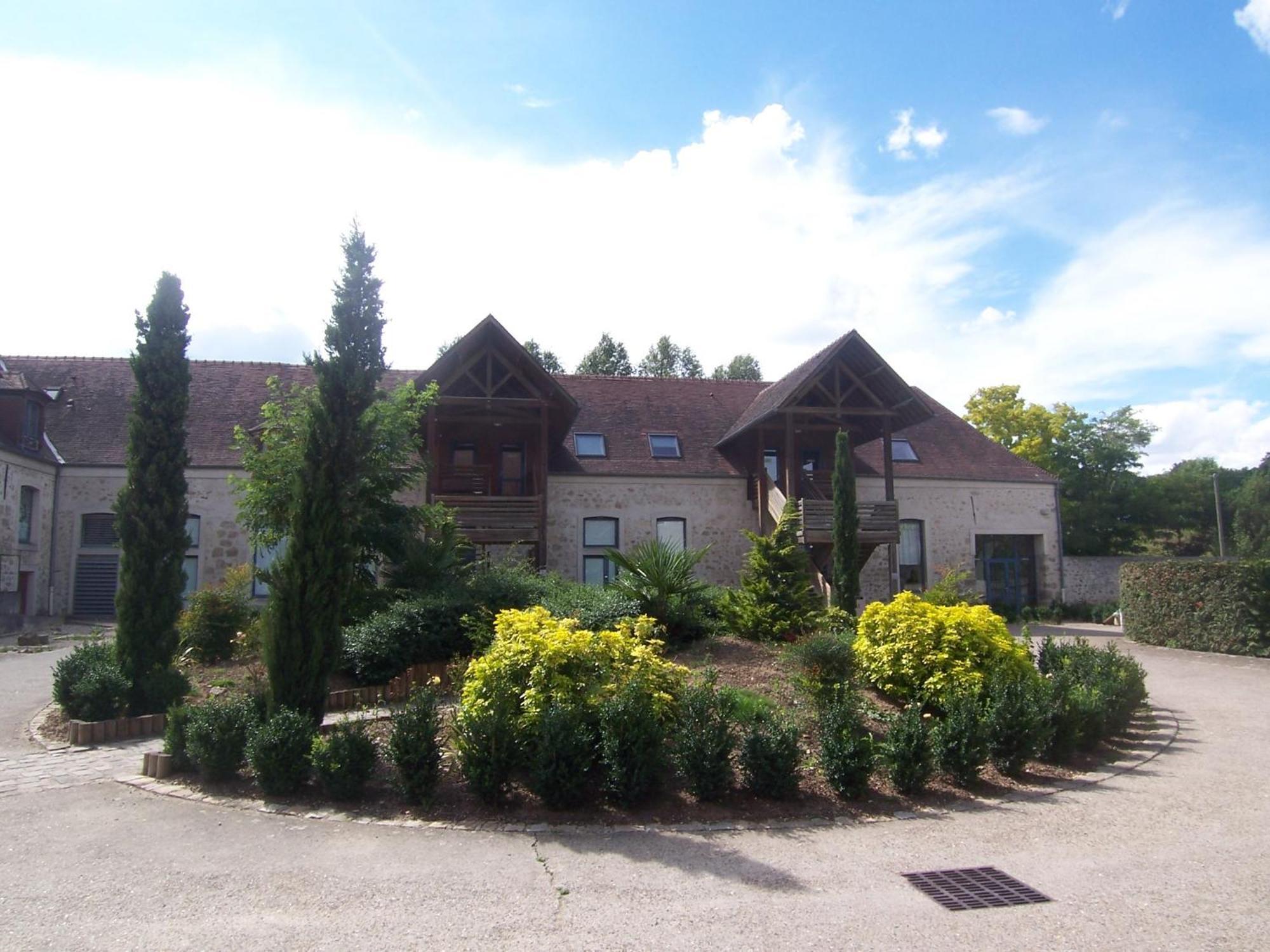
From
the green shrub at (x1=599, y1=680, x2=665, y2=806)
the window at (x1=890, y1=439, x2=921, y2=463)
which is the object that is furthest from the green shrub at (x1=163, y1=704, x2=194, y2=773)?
the window at (x1=890, y1=439, x2=921, y2=463)

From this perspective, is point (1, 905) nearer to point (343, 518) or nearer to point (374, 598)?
point (343, 518)

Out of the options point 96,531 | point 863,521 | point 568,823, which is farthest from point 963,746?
point 96,531

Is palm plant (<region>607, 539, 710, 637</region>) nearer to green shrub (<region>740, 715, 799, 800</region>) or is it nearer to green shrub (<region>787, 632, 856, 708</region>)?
green shrub (<region>787, 632, 856, 708</region>)

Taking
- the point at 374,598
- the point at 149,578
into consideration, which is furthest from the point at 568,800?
the point at 374,598

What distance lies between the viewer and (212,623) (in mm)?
13406

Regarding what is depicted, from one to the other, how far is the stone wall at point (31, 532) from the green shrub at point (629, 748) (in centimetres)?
1928

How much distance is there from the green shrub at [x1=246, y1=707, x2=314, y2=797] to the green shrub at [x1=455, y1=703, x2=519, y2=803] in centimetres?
131

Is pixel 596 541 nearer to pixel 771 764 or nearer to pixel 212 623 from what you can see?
pixel 212 623

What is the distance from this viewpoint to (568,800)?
21.8ft

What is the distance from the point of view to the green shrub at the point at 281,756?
6.95 metres

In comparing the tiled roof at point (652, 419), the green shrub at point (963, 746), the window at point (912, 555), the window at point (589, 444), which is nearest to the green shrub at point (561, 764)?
the green shrub at point (963, 746)

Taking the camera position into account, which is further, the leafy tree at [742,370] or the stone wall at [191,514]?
the leafy tree at [742,370]

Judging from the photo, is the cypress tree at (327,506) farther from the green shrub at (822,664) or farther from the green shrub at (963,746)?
the green shrub at (963,746)

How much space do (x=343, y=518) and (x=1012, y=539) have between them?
23718 mm
